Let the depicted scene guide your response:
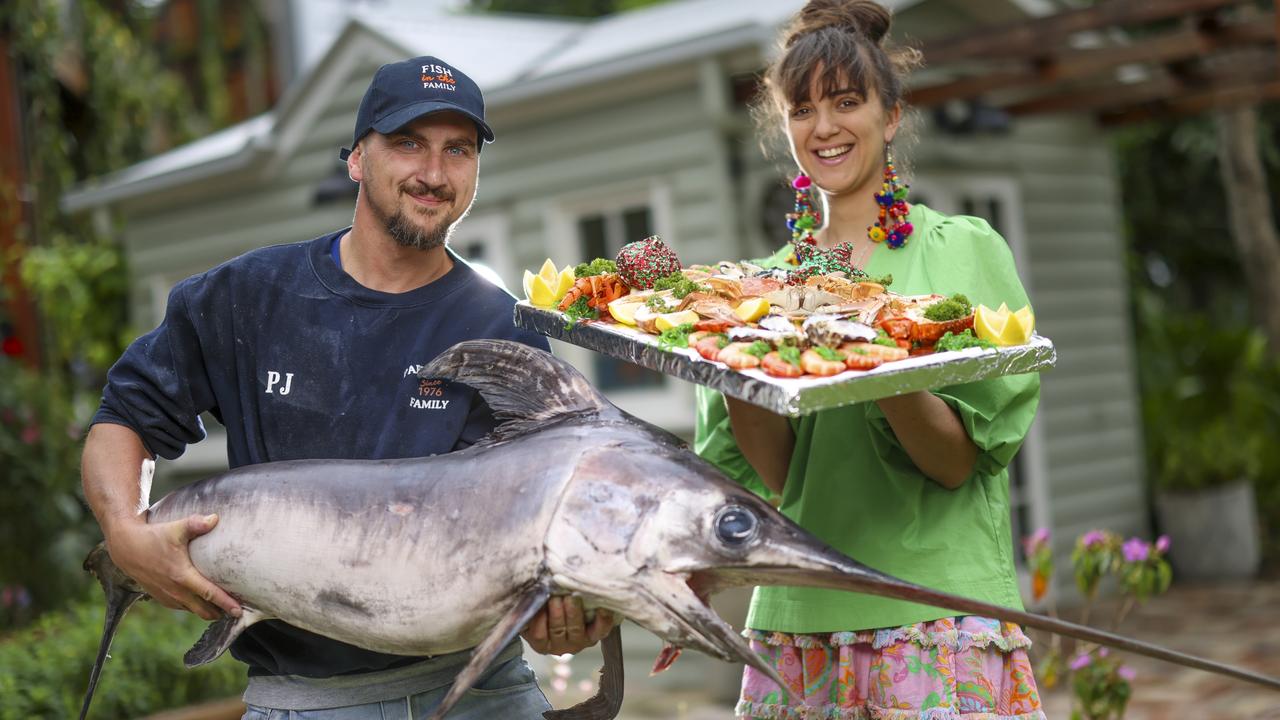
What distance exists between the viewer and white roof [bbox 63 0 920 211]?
6.67 meters

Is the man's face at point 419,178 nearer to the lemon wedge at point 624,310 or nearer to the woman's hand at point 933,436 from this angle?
the lemon wedge at point 624,310

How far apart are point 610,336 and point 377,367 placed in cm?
44

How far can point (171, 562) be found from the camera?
2137 millimetres

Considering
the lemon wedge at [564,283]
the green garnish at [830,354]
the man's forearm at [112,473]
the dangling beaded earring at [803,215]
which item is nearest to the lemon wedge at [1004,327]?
the green garnish at [830,354]

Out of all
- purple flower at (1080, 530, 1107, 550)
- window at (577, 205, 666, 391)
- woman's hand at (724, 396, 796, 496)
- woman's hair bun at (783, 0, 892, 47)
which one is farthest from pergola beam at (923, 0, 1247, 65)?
woman's hand at (724, 396, 796, 496)

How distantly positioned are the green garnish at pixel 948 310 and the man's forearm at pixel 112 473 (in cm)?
136

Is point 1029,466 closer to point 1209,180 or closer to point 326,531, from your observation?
point 326,531

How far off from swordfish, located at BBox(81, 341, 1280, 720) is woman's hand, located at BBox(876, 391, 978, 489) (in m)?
0.31

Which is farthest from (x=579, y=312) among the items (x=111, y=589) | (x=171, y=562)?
(x=111, y=589)

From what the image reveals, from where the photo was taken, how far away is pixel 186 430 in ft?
7.68

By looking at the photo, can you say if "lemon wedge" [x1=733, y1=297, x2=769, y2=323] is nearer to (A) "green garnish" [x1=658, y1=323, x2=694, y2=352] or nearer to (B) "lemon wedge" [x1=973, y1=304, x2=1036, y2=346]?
(A) "green garnish" [x1=658, y1=323, x2=694, y2=352]

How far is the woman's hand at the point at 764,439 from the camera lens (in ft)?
7.71

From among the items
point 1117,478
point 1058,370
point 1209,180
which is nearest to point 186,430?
point 1058,370

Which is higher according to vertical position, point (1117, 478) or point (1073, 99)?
point (1073, 99)
